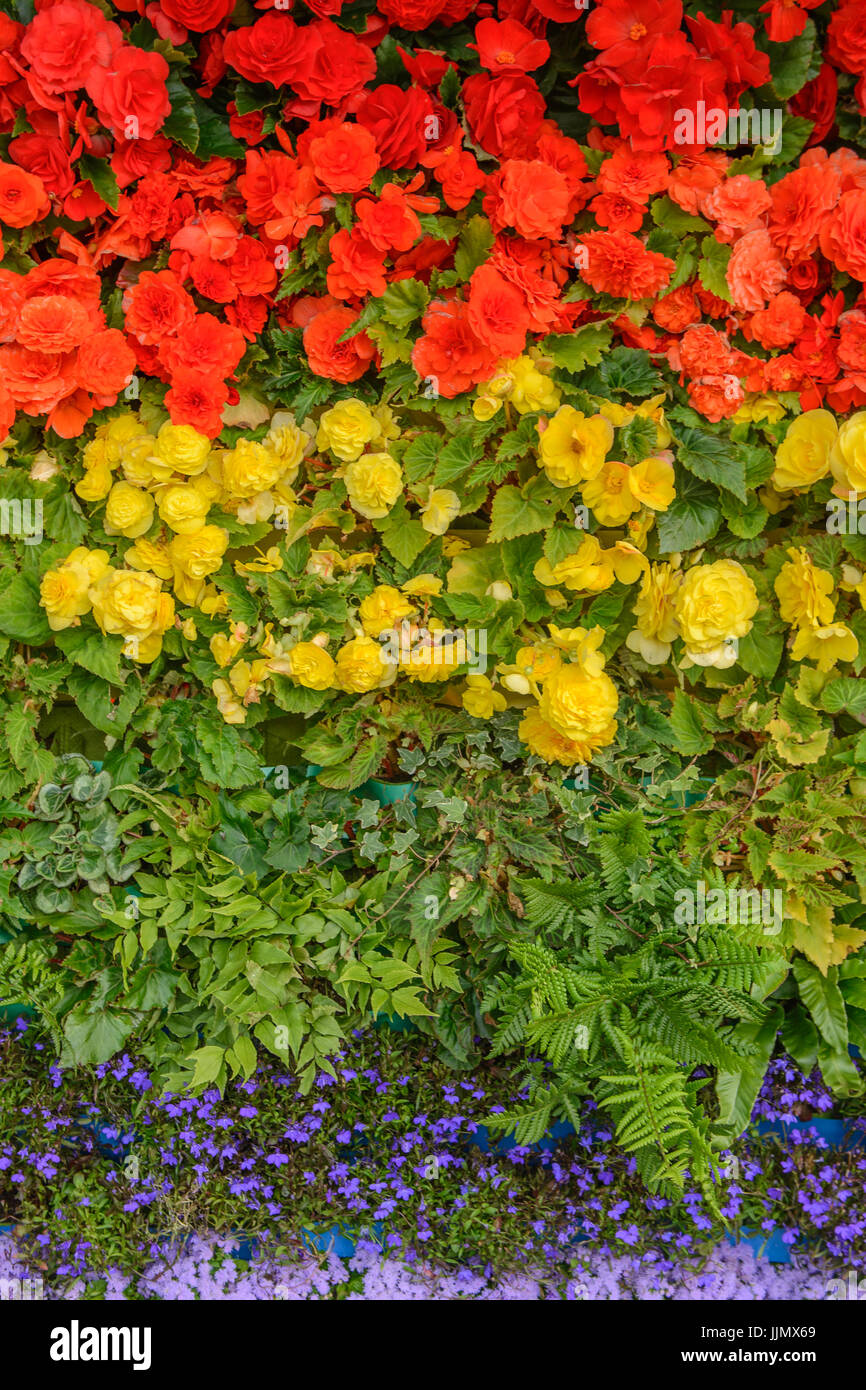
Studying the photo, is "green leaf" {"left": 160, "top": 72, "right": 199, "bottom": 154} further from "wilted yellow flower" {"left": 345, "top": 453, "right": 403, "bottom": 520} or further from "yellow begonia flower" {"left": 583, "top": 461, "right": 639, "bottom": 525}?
"yellow begonia flower" {"left": 583, "top": 461, "right": 639, "bottom": 525}

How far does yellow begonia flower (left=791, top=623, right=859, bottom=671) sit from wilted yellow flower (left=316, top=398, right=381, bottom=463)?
3.53 ft

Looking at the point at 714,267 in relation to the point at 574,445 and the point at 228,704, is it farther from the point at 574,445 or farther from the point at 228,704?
the point at 228,704

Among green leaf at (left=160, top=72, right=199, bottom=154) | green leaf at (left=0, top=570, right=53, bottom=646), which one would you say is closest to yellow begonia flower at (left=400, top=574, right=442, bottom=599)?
green leaf at (left=0, top=570, right=53, bottom=646)

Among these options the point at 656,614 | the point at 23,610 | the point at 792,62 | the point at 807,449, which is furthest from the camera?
the point at 23,610

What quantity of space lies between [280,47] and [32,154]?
605 mm

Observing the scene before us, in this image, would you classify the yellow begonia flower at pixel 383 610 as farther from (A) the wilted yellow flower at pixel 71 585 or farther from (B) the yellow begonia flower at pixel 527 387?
(A) the wilted yellow flower at pixel 71 585

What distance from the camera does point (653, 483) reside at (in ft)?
6.97

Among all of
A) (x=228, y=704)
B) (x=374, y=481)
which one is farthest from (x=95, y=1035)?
(x=374, y=481)

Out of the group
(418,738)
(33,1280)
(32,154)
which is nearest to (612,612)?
(418,738)

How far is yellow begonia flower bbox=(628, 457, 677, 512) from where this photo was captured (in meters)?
2.09

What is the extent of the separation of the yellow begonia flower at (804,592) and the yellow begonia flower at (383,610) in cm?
85

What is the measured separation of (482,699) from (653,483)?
0.63m

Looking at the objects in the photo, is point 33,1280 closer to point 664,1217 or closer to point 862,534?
point 664,1217

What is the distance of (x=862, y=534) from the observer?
7.17 feet
